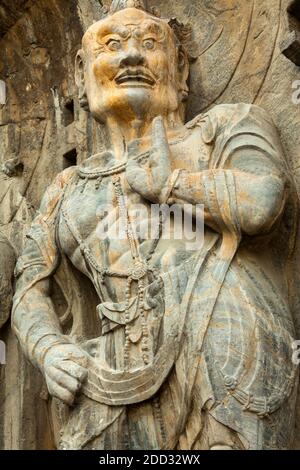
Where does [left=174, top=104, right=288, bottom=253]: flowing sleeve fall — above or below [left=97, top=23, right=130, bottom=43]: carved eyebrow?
below

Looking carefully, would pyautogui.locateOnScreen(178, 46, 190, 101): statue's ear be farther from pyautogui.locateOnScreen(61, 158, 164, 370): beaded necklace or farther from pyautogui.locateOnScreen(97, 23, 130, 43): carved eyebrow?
pyautogui.locateOnScreen(61, 158, 164, 370): beaded necklace

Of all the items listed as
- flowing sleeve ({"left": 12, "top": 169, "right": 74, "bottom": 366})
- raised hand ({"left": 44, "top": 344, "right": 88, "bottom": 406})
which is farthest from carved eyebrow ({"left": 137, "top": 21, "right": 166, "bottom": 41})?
raised hand ({"left": 44, "top": 344, "right": 88, "bottom": 406})

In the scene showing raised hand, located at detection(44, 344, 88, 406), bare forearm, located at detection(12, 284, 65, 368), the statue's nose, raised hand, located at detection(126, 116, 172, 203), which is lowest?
raised hand, located at detection(44, 344, 88, 406)

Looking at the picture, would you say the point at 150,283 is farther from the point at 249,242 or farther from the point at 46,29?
the point at 46,29

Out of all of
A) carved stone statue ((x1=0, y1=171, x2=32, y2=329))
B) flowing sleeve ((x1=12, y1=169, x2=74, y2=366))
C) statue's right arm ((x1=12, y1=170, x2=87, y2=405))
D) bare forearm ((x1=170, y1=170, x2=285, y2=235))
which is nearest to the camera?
bare forearm ((x1=170, y1=170, x2=285, y2=235))

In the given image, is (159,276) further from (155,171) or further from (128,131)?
(128,131)

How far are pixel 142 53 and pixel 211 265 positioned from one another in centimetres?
135

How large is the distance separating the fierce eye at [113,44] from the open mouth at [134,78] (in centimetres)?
18

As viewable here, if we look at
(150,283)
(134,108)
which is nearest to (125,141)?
(134,108)

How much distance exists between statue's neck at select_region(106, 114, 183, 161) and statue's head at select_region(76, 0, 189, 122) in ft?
0.13

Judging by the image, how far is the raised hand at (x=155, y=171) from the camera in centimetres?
945

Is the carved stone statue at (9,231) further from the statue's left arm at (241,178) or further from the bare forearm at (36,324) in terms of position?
the statue's left arm at (241,178)

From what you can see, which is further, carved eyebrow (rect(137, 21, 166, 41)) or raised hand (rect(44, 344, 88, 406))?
carved eyebrow (rect(137, 21, 166, 41))

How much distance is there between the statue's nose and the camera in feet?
32.6
